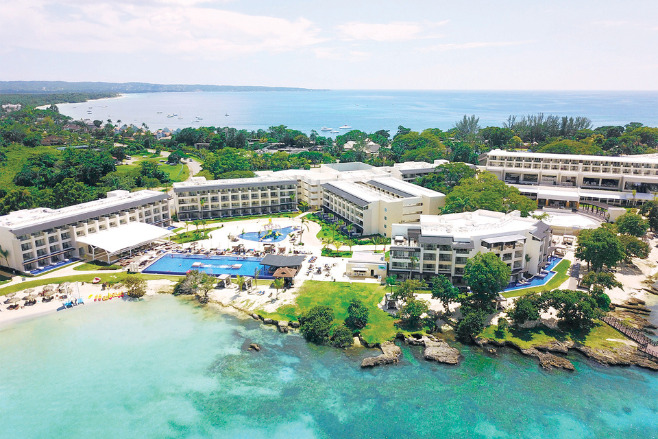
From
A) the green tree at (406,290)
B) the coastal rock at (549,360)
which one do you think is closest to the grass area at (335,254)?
the green tree at (406,290)

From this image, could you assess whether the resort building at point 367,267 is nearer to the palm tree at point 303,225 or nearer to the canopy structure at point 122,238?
the palm tree at point 303,225

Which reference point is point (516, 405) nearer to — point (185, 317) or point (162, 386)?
point (162, 386)

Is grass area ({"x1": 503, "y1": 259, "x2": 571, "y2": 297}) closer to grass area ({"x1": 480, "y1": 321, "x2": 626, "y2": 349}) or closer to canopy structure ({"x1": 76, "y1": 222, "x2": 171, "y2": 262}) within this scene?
grass area ({"x1": 480, "y1": 321, "x2": 626, "y2": 349})

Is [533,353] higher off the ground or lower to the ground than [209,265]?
lower

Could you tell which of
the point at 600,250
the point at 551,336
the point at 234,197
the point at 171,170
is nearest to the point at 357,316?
the point at 551,336

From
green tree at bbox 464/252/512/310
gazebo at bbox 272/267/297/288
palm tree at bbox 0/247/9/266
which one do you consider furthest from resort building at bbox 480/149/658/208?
palm tree at bbox 0/247/9/266

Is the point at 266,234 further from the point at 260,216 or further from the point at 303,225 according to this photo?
the point at 260,216
